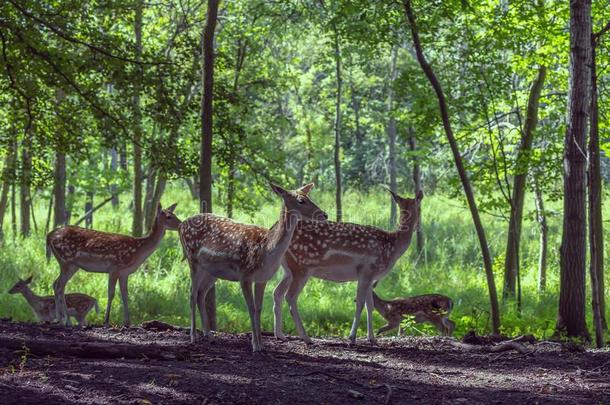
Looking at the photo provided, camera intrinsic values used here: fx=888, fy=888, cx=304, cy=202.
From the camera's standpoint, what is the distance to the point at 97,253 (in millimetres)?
11281

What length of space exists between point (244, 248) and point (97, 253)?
3328mm

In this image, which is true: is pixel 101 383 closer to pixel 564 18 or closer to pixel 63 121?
pixel 63 121

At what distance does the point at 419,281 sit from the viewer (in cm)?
2047

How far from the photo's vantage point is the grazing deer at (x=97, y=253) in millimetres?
11312

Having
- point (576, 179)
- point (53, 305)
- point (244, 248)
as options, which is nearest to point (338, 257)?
point (244, 248)

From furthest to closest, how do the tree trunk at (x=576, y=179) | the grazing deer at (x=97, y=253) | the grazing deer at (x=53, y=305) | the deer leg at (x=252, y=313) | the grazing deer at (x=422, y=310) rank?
the grazing deer at (x=422, y=310)
the grazing deer at (x=53, y=305)
the grazing deer at (x=97, y=253)
the tree trunk at (x=576, y=179)
the deer leg at (x=252, y=313)

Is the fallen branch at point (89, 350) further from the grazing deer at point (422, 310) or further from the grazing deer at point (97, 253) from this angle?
the grazing deer at point (422, 310)

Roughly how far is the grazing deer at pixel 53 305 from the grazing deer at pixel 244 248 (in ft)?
9.28

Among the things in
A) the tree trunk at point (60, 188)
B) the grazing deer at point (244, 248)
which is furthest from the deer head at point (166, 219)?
the tree trunk at point (60, 188)

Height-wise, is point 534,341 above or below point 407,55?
below

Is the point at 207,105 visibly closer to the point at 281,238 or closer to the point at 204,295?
the point at 204,295

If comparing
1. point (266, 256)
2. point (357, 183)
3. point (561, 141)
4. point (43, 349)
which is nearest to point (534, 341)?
point (266, 256)

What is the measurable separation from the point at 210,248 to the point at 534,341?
13.4 feet

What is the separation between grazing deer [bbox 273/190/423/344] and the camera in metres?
10.2
